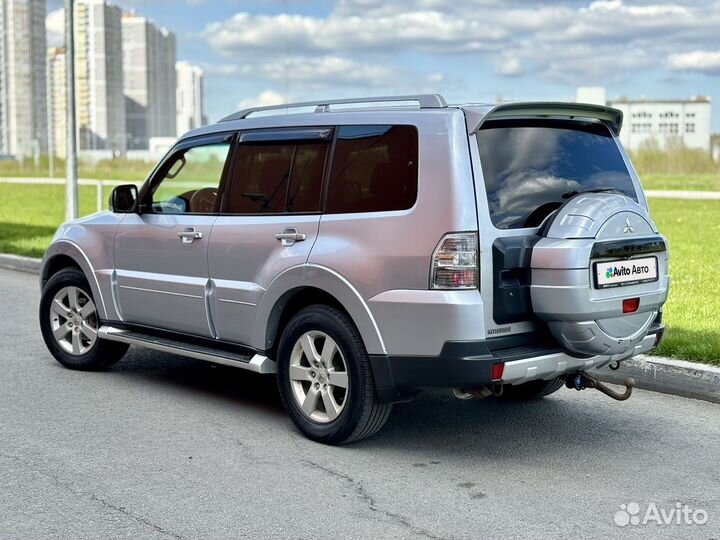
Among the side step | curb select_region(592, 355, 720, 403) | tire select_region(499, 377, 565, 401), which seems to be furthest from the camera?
curb select_region(592, 355, 720, 403)

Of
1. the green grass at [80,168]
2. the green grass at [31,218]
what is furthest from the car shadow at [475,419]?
Answer: the green grass at [80,168]

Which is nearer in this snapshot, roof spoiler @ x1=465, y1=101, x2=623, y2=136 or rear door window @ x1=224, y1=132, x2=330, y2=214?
roof spoiler @ x1=465, y1=101, x2=623, y2=136

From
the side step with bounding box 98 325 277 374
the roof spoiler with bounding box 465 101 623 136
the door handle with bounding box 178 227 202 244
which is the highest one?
the roof spoiler with bounding box 465 101 623 136

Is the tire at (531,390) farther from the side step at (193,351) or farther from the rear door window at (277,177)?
the rear door window at (277,177)

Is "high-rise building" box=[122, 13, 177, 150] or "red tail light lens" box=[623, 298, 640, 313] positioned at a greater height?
"high-rise building" box=[122, 13, 177, 150]

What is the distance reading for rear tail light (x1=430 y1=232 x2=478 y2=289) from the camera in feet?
15.3

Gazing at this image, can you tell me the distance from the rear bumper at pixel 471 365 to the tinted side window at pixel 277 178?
1.10 meters

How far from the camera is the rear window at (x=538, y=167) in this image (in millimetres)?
4879

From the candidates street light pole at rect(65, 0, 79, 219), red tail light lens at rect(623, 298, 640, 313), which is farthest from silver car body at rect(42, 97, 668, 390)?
street light pole at rect(65, 0, 79, 219)

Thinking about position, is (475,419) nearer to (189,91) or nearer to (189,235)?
(189,235)

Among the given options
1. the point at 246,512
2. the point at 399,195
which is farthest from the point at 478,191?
the point at 246,512

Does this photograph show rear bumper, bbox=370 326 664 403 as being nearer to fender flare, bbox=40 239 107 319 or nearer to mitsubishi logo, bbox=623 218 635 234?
mitsubishi logo, bbox=623 218 635 234

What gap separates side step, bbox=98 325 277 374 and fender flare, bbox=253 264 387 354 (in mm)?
113

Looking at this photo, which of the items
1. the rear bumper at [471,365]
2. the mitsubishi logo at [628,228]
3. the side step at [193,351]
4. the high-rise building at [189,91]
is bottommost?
the side step at [193,351]
